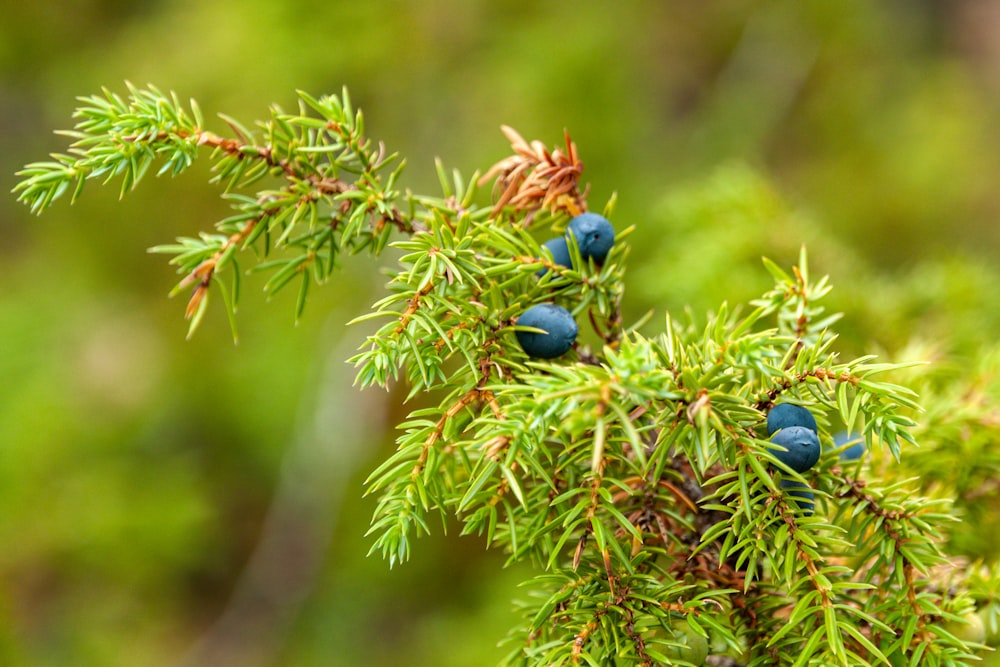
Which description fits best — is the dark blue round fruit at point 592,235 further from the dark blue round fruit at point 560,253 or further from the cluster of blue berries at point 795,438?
the cluster of blue berries at point 795,438

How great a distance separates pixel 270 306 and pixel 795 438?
3.41 meters

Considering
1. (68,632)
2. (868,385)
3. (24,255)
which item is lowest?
(68,632)

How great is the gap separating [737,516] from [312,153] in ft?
1.80

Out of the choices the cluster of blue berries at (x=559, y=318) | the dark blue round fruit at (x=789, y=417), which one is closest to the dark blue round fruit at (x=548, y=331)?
the cluster of blue berries at (x=559, y=318)

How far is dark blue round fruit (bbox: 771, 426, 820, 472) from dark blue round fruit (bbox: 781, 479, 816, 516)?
0.03 m

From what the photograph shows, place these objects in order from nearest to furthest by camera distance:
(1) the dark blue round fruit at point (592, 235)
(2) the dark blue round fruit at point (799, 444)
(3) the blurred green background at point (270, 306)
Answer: (2) the dark blue round fruit at point (799, 444)
(1) the dark blue round fruit at point (592, 235)
(3) the blurred green background at point (270, 306)

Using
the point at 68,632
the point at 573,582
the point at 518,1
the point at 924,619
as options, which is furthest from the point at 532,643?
the point at 518,1

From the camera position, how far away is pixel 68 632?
2652 mm

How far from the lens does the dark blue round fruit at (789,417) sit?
26.1 inches

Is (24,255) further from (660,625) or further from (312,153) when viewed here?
(660,625)

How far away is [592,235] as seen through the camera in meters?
0.79

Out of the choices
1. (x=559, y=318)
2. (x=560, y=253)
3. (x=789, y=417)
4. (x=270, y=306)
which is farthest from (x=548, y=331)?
(x=270, y=306)

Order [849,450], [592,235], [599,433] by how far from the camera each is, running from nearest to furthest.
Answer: [599,433]
[592,235]
[849,450]

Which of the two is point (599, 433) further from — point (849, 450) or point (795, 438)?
point (849, 450)
